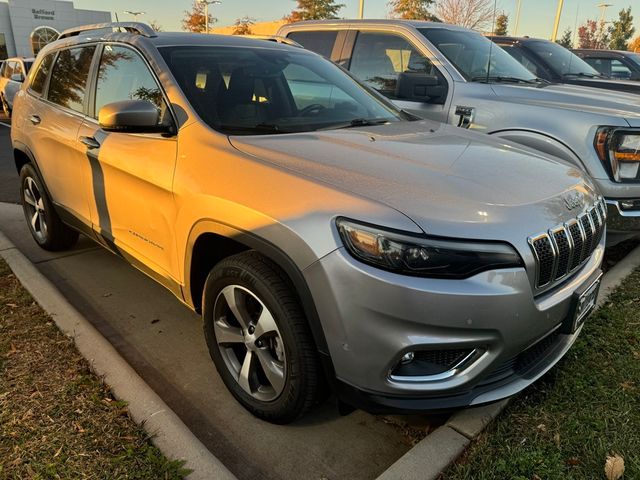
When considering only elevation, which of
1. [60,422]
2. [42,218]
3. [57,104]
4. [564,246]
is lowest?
[60,422]

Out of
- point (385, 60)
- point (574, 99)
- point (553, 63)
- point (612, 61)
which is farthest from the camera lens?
point (612, 61)

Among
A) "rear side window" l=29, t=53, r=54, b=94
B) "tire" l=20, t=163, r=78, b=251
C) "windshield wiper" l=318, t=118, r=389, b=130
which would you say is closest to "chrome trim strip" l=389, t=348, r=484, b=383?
"windshield wiper" l=318, t=118, r=389, b=130

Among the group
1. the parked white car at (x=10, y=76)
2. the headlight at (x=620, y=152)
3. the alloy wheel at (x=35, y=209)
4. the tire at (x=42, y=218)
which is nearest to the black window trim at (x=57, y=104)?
the tire at (x=42, y=218)

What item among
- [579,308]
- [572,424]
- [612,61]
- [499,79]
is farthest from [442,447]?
[612,61]

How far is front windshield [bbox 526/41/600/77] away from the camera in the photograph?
7136 millimetres

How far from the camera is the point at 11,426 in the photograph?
2287mm

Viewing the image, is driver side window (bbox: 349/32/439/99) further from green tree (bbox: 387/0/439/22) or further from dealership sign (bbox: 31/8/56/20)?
dealership sign (bbox: 31/8/56/20)

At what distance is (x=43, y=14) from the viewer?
41.1 meters

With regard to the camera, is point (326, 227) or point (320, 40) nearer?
point (326, 227)

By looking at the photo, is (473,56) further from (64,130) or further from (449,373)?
(449,373)

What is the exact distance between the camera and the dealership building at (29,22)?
39062 mm

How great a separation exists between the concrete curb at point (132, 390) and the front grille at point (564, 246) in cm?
148

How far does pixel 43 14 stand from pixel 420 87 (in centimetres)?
4609

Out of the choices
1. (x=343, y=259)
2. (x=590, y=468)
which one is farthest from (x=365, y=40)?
(x=590, y=468)
